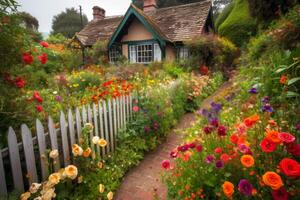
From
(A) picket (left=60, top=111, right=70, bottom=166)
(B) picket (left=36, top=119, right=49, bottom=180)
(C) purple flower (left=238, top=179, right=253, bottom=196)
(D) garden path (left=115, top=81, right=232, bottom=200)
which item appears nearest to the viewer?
(C) purple flower (left=238, top=179, right=253, bottom=196)

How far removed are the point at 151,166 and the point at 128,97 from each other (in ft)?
4.67

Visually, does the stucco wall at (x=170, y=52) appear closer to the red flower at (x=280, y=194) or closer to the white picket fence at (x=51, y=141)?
the white picket fence at (x=51, y=141)

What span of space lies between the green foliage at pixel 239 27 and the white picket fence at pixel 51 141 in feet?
40.8

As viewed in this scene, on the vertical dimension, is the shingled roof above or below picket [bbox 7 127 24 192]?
above

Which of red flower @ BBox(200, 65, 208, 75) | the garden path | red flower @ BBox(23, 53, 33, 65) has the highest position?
red flower @ BBox(23, 53, 33, 65)

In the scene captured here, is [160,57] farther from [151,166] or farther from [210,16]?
[151,166]

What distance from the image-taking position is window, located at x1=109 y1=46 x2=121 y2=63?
1530 centimetres

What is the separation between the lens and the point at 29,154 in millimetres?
2344

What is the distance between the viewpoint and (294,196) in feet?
5.05

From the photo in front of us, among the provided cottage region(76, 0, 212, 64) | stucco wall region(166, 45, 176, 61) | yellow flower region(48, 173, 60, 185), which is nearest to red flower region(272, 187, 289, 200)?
yellow flower region(48, 173, 60, 185)

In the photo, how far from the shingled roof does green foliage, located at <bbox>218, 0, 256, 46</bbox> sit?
71.0 inches

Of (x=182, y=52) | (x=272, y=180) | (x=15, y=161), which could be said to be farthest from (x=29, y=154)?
(x=182, y=52)

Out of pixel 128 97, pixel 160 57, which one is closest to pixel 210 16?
pixel 160 57

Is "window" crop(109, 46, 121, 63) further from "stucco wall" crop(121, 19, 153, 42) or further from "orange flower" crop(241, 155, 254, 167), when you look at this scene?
"orange flower" crop(241, 155, 254, 167)
